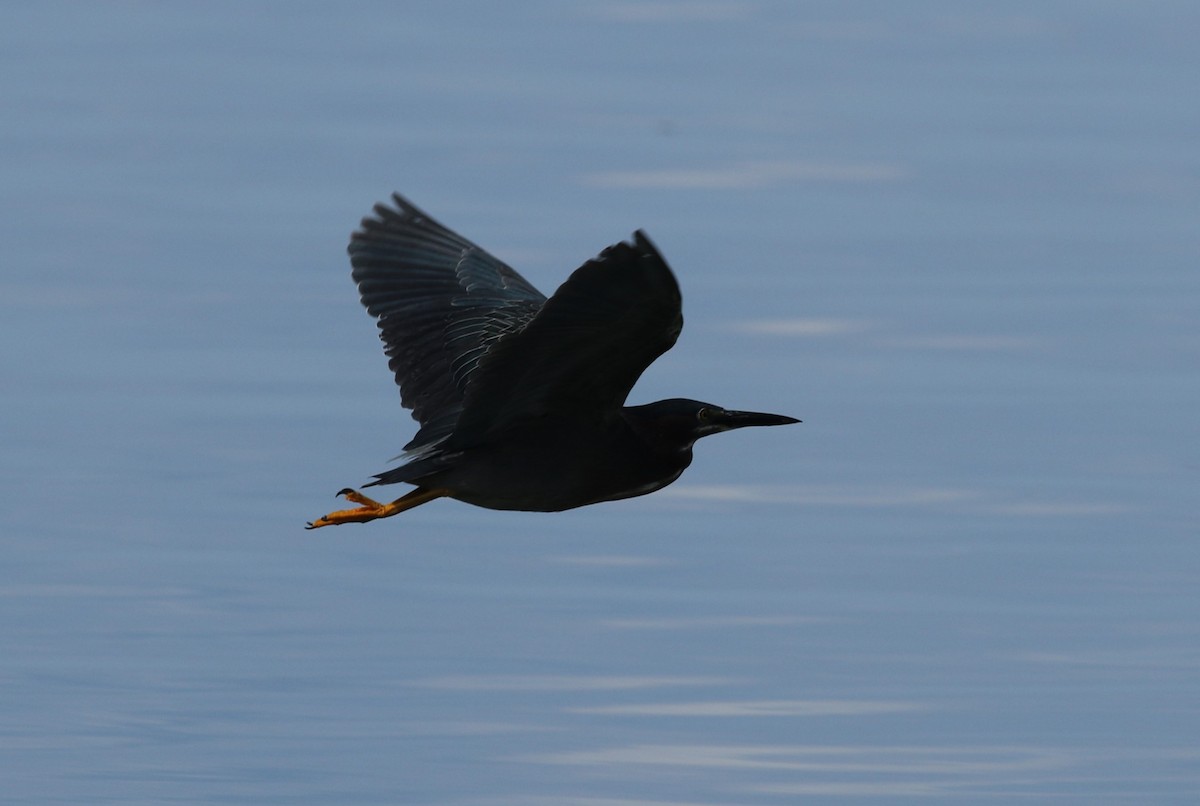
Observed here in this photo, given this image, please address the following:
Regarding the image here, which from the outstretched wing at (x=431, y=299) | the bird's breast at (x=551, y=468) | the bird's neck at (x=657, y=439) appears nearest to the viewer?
the bird's breast at (x=551, y=468)

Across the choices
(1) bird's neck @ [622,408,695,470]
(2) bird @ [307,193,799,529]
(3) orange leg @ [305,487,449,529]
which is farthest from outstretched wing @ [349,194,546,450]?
(1) bird's neck @ [622,408,695,470]

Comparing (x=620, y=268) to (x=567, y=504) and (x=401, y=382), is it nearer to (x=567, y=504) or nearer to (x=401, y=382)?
(x=567, y=504)

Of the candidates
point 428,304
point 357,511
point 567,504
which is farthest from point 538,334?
point 428,304

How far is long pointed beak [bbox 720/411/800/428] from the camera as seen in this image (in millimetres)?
9289

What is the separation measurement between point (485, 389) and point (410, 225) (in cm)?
264

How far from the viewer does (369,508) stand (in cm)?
949

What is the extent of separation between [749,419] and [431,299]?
6.91 feet

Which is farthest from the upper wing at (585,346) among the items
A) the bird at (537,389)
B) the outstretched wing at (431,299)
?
the outstretched wing at (431,299)

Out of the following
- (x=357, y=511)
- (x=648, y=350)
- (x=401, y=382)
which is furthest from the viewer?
(x=401, y=382)

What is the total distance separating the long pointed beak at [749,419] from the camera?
929 centimetres

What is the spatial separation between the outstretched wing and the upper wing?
1.12 metres

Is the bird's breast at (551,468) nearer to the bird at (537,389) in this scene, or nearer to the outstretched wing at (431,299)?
the bird at (537,389)

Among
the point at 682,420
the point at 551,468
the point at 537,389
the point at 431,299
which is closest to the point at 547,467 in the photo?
the point at 551,468

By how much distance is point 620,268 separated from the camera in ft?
24.2
